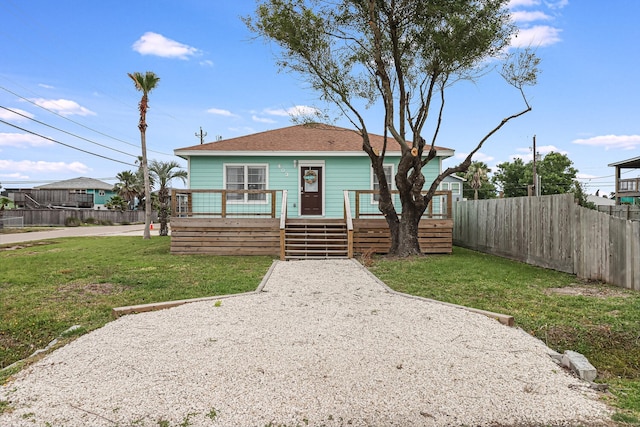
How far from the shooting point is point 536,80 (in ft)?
32.3

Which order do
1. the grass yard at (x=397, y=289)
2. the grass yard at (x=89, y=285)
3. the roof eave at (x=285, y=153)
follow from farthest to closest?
the roof eave at (x=285, y=153) → the grass yard at (x=89, y=285) → the grass yard at (x=397, y=289)

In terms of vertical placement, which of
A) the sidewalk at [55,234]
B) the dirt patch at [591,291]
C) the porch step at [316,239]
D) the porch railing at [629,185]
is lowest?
the sidewalk at [55,234]

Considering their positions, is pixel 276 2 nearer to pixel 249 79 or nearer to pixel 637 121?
pixel 249 79

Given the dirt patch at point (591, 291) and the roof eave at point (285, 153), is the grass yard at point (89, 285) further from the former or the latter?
the dirt patch at point (591, 291)

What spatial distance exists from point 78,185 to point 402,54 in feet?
171

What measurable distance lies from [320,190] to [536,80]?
23.2ft

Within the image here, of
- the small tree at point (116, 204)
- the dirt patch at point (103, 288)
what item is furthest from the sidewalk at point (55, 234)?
the small tree at point (116, 204)

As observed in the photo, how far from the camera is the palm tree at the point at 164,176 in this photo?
62.5 ft

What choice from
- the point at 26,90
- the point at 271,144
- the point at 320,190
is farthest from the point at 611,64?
the point at 26,90

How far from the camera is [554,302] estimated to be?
550 cm

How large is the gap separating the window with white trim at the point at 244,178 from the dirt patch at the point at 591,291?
362 inches

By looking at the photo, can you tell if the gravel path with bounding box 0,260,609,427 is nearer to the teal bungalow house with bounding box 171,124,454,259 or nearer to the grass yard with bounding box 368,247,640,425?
the grass yard with bounding box 368,247,640,425

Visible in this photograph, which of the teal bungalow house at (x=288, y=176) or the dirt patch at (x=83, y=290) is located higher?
the teal bungalow house at (x=288, y=176)

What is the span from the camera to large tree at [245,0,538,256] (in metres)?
9.63
